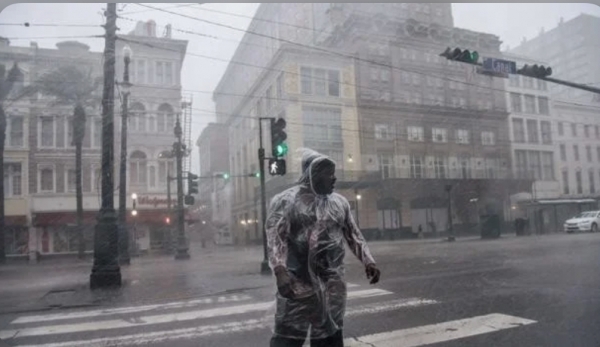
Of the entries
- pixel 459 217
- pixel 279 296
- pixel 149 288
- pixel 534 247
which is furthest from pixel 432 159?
pixel 149 288

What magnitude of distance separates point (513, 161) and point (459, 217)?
43.1 inches

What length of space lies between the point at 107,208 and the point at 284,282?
501 cm

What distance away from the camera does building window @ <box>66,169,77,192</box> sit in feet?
18.7

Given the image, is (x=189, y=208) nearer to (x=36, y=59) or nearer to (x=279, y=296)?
(x=36, y=59)

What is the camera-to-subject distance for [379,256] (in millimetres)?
5516

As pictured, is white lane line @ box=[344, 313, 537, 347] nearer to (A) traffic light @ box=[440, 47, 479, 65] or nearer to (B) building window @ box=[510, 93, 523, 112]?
A: (B) building window @ box=[510, 93, 523, 112]

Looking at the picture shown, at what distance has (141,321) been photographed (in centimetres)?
481

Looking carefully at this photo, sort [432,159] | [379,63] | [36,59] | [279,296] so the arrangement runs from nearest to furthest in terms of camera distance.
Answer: [279,296]
[36,59]
[432,159]
[379,63]

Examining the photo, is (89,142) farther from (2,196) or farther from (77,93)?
(2,196)

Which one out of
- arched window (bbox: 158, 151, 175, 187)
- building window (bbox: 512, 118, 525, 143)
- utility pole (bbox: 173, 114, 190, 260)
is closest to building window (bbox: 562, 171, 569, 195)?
building window (bbox: 512, 118, 525, 143)

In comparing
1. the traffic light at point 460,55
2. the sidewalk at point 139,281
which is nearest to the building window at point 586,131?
the traffic light at point 460,55

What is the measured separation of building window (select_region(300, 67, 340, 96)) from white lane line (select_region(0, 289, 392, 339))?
265 cm

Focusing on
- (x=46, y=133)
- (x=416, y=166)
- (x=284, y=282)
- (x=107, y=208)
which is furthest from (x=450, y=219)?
(x=46, y=133)

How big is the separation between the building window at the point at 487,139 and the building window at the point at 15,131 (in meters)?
6.10
